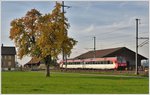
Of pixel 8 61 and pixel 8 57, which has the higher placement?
pixel 8 57

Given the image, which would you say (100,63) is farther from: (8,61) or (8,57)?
(8,57)

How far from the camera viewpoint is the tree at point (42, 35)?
5053 cm

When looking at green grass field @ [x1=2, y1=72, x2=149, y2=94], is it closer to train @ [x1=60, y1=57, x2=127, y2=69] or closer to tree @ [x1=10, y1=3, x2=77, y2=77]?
tree @ [x1=10, y1=3, x2=77, y2=77]

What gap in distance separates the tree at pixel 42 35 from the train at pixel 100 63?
1011 inches

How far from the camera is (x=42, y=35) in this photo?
166 feet

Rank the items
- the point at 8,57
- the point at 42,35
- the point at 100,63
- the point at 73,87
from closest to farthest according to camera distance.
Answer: the point at 73,87 < the point at 42,35 < the point at 100,63 < the point at 8,57

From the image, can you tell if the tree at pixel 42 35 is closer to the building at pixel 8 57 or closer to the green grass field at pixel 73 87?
the green grass field at pixel 73 87

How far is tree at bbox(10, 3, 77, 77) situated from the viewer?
166 ft

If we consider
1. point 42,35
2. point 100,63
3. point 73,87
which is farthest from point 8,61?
point 73,87

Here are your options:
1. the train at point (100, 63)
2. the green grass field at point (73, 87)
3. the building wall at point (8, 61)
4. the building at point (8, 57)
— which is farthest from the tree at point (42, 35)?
the building at point (8, 57)

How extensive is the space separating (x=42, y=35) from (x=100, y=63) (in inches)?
1385

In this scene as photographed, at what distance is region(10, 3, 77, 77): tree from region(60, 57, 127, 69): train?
2568 cm

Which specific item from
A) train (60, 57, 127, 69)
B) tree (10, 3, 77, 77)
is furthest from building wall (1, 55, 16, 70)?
tree (10, 3, 77, 77)

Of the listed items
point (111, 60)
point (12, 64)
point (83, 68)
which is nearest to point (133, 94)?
point (111, 60)
